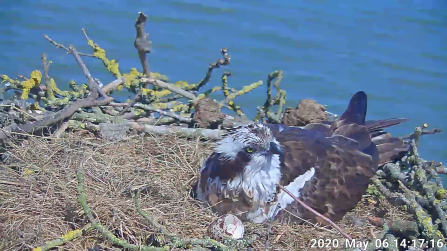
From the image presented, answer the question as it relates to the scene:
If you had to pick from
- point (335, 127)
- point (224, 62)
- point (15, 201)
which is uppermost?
point (224, 62)

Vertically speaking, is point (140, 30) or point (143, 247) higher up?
point (140, 30)

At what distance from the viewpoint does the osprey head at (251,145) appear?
15.0 ft

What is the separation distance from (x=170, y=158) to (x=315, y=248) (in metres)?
1.64

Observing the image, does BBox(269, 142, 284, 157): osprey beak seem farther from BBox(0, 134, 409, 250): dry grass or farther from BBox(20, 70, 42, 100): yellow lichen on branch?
BBox(20, 70, 42, 100): yellow lichen on branch

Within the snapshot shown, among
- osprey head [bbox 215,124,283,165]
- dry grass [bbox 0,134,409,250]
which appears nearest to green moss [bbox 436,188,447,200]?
dry grass [bbox 0,134,409,250]

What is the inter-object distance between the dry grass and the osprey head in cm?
51

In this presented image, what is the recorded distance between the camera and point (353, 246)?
13.0 ft

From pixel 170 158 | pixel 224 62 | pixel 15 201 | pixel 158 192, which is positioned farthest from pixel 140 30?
pixel 15 201

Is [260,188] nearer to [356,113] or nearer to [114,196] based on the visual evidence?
[114,196]

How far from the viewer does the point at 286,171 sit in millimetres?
4777

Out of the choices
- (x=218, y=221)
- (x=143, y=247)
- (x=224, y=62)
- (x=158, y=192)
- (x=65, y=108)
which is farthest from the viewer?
(x=224, y=62)

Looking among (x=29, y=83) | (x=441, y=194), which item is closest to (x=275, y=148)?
(x=441, y=194)

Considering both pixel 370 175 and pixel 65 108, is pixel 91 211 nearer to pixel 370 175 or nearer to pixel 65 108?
pixel 65 108

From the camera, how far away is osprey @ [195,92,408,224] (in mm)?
4621
